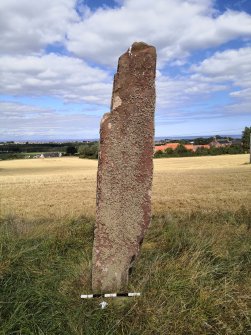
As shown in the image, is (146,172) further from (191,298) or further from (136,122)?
(191,298)

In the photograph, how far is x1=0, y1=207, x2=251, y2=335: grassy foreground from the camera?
12.4ft

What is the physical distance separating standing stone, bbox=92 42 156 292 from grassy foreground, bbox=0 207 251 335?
0.29m

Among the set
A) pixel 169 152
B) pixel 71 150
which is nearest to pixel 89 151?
pixel 71 150

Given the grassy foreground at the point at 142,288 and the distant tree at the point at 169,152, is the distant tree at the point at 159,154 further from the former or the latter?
the grassy foreground at the point at 142,288

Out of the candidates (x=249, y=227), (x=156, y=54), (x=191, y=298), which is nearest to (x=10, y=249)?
(x=191, y=298)

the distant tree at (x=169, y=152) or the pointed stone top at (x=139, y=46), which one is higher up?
the pointed stone top at (x=139, y=46)

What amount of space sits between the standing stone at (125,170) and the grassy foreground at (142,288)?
29cm

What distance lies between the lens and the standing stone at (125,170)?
4.77 meters

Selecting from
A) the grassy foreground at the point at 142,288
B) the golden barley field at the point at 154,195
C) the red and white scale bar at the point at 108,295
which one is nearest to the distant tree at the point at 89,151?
the golden barley field at the point at 154,195

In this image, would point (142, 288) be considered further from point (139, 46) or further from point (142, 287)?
point (139, 46)

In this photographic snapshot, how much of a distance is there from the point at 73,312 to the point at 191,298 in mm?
1159

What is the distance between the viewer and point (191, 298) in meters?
4.12

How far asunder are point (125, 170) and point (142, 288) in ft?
4.31

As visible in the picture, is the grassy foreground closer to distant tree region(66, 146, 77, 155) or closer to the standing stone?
the standing stone
